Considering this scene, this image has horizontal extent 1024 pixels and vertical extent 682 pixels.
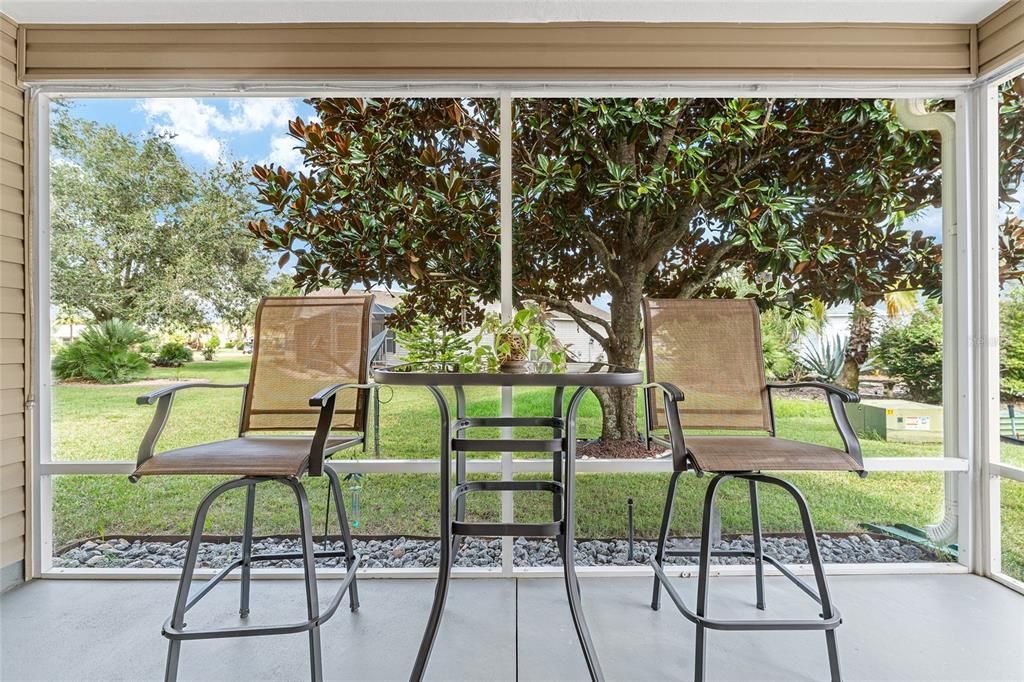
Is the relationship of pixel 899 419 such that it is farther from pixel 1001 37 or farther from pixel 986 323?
pixel 1001 37

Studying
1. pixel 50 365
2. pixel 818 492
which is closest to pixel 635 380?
pixel 818 492

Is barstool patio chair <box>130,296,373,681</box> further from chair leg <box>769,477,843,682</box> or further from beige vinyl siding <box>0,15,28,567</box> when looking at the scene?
chair leg <box>769,477,843,682</box>

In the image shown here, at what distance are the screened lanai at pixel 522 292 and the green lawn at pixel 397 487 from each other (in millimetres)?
12

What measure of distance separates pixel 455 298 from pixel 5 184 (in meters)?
2.01

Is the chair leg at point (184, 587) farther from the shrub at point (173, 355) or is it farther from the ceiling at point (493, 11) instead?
the ceiling at point (493, 11)

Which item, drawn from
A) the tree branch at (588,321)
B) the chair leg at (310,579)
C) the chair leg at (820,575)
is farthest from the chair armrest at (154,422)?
the chair leg at (820,575)

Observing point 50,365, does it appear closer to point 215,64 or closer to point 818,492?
point 215,64

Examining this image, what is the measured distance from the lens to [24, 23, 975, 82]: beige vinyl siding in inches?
90.6

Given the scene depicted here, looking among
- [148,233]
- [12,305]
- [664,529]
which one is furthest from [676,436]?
[12,305]

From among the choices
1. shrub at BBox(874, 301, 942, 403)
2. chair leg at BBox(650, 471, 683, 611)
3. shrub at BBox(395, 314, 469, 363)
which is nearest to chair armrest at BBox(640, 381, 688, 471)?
chair leg at BBox(650, 471, 683, 611)

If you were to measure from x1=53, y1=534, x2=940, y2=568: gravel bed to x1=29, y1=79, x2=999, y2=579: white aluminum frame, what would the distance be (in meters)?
0.09

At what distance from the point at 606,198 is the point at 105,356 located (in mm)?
2526

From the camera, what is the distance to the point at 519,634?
1.93m

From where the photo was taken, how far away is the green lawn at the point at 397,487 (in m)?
2.51
